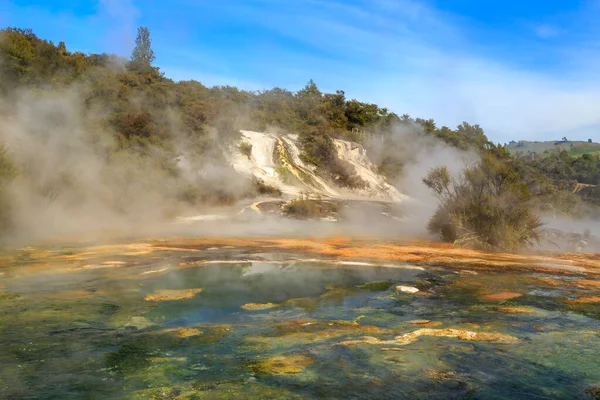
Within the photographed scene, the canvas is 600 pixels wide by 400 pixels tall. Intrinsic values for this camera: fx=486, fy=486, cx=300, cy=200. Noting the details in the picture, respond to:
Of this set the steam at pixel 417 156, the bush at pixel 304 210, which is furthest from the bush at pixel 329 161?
the bush at pixel 304 210

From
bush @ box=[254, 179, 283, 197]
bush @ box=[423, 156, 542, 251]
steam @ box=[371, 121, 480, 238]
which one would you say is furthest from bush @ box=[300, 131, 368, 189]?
bush @ box=[423, 156, 542, 251]

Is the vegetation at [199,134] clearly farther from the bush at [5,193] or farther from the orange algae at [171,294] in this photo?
the orange algae at [171,294]

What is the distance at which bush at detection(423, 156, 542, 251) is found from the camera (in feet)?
36.7

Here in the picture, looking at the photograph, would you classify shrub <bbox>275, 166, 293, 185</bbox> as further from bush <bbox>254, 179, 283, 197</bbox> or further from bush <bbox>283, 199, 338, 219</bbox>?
bush <bbox>283, 199, 338, 219</bbox>

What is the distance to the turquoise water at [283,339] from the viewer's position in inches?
125

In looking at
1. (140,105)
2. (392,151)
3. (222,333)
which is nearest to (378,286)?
(222,333)

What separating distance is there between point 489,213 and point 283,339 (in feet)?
28.5

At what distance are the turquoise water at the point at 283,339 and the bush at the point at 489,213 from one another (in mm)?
4696

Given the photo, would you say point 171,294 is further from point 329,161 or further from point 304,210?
point 329,161

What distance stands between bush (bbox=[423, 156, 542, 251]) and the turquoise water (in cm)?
470

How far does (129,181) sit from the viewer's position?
14805 mm

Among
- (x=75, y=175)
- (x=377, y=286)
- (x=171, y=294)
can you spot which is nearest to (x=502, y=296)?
(x=377, y=286)

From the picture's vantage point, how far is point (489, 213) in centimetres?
1145

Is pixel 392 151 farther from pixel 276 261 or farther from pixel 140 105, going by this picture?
pixel 276 261
